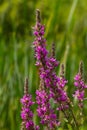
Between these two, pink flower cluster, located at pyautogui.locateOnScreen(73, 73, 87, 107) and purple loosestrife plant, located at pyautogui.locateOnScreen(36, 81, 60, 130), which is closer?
purple loosestrife plant, located at pyautogui.locateOnScreen(36, 81, 60, 130)

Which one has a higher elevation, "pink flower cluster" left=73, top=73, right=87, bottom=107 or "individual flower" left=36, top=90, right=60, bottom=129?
"pink flower cluster" left=73, top=73, right=87, bottom=107

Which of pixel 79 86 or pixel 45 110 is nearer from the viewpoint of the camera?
pixel 45 110

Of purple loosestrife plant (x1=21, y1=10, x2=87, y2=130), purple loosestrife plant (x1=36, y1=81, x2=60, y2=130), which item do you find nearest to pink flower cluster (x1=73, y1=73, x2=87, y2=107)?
purple loosestrife plant (x1=21, y1=10, x2=87, y2=130)

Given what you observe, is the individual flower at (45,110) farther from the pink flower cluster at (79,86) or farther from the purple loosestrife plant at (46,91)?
the pink flower cluster at (79,86)

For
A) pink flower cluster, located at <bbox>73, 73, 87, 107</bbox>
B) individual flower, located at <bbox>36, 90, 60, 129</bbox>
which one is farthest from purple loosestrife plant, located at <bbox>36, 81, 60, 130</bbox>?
pink flower cluster, located at <bbox>73, 73, 87, 107</bbox>

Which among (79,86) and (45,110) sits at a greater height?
(79,86)

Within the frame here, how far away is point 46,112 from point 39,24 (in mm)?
396

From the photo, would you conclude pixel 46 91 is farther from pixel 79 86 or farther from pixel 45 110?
pixel 79 86

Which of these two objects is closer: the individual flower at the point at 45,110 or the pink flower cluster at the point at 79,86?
the individual flower at the point at 45,110

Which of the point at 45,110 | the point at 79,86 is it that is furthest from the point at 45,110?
the point at 79,86

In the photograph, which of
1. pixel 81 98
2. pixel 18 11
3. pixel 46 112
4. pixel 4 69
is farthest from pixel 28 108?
pixel 18 11

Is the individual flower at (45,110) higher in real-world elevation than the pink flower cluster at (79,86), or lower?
lower

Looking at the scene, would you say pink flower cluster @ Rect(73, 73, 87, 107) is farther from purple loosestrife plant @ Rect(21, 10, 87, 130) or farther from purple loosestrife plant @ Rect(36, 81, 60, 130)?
purple loosestrife plant @ Rect(36, 81, 60, 130)

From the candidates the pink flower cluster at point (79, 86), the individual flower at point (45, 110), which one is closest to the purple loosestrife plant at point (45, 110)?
the individual flower at point (45, 110)
